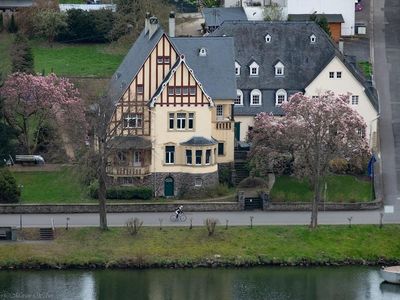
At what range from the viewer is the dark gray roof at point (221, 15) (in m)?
184

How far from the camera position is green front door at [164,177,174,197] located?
153250mm

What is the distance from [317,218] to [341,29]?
42.1 m

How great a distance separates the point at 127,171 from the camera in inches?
6024

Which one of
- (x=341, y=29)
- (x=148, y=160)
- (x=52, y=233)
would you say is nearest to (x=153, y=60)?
(x=148, y=160)

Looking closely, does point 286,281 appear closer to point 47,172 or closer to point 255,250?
point 255,250

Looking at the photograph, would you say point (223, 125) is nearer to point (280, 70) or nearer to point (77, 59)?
point (280, 70)

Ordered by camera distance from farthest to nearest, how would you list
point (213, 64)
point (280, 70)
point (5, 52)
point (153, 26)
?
point (5, 52)
point (280, 70)
point (153, 26)
point (213, 64)

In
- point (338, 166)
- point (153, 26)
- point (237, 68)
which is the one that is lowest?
point (338, 166)

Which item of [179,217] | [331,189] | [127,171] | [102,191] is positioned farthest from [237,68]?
[102,191]

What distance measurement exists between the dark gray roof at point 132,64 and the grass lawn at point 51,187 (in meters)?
6.85

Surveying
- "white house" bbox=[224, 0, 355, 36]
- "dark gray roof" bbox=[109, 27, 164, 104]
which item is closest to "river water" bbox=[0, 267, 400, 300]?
"dark gray roof" bbox=[109, 27, 164, 104]

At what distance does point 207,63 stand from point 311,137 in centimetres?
1317

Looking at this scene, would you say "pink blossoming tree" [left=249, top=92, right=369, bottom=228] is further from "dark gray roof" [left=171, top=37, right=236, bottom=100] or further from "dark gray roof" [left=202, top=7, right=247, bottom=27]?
"dark gray roof" [left=202, top=7, right=247, bottom=27]

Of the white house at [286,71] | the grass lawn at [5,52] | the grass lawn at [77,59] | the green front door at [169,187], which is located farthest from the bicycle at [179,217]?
the grass lawn at [77,59]
